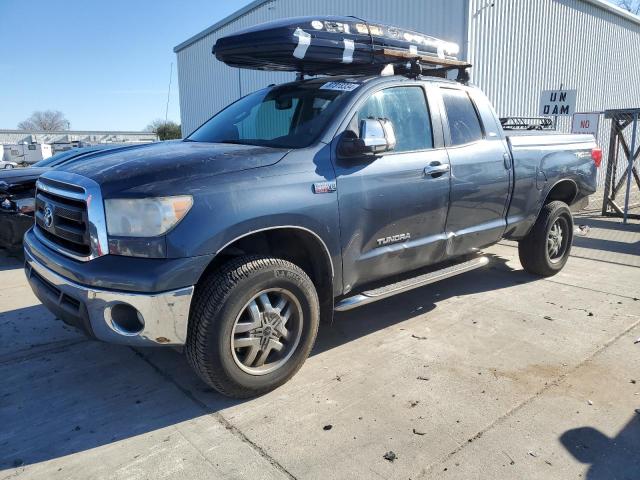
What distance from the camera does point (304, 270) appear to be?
11.8 feet

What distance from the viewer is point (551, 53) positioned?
1335cm

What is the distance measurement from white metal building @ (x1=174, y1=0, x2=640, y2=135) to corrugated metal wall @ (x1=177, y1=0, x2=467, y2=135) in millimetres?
22

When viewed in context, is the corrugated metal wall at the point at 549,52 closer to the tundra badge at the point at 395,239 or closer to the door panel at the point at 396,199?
the door panel at the point at 396,199

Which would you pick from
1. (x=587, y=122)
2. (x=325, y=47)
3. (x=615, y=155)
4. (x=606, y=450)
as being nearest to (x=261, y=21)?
(x=587, y=122)

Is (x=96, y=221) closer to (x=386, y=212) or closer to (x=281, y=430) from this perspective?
(x=281, y=430)

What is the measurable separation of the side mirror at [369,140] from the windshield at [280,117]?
229 millimetres

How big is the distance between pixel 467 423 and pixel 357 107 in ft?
7.30

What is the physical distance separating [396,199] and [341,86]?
967 mm

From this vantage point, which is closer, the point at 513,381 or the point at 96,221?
the point at 96,221

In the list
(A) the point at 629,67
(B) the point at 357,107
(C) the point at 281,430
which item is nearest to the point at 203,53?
(A) the point at 629,67

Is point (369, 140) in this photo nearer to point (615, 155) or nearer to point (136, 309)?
point (136, 309)

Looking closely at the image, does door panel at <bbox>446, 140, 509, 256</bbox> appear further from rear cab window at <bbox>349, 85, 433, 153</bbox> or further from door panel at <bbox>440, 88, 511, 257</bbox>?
rear cab window at <bbox>349, 85, 433, 153</bbox>

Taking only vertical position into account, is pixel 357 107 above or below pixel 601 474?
above

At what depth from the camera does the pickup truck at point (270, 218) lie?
9.05 ft
